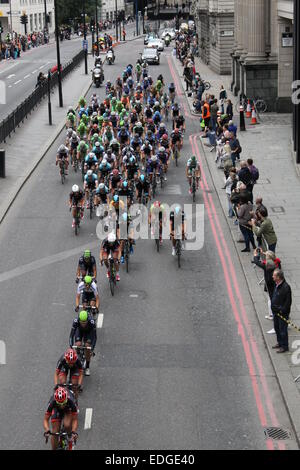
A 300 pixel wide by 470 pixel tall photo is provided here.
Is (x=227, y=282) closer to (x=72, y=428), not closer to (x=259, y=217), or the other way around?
(x=259, y=217)

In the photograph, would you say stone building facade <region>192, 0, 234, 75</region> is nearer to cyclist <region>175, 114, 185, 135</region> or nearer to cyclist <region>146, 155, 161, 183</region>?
cyclist <region>175, 114, 185, 135</region>

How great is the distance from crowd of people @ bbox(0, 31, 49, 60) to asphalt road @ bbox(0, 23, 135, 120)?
2.85ft

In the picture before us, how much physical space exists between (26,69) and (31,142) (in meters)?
37.2

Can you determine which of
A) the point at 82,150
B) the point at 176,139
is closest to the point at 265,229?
the point at 82,150

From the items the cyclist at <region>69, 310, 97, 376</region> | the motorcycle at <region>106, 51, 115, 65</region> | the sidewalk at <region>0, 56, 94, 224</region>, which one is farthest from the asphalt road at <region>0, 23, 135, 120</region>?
the cyclist at <region>69, 310, 97, 376</region>

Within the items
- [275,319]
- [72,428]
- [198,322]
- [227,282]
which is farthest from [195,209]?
[72,428]

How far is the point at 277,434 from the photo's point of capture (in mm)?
14289

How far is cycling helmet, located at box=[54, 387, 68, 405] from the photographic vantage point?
44.1 ft

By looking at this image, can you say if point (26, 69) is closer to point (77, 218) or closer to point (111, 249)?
point (77, 218)

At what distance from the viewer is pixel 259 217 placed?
21375mm

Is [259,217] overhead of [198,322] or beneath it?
overhead

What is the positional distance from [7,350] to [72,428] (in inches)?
183

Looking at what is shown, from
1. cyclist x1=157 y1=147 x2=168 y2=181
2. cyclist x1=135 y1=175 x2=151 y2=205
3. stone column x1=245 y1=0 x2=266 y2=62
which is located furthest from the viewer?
stone column x1=245 y1=0 x2=266 y2=62

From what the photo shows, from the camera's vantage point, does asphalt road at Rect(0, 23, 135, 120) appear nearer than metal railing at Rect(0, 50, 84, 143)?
No
